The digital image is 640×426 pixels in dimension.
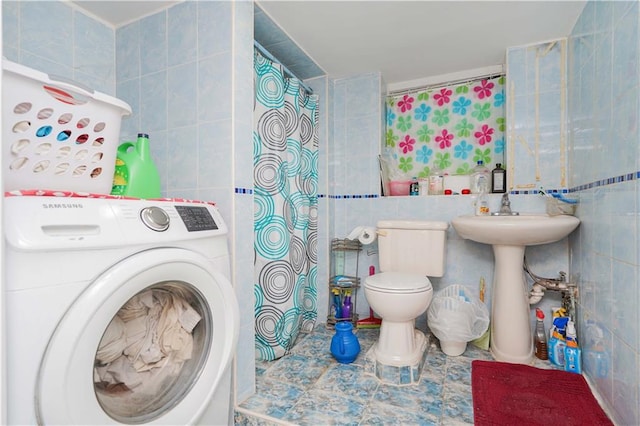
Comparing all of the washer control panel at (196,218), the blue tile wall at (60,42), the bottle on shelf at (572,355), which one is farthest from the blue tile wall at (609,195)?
the blue tile wall at (60,42)

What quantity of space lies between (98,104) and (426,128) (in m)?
2.09

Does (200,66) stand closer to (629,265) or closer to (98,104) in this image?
(98,104)

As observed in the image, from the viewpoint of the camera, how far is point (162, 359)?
1.03m

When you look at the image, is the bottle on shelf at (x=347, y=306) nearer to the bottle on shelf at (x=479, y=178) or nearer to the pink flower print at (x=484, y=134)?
the bottle on shelf at (x=479, y=178)

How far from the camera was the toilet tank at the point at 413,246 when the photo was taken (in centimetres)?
202

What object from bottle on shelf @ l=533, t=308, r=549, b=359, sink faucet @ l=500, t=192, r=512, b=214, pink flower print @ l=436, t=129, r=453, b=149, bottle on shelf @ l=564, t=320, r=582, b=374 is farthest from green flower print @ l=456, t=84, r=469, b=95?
bottle on shelf @ l=564, t=320, r=582, b=374

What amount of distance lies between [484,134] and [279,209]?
153 centimetres

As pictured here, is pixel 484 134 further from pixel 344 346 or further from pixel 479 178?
pixel 344 346

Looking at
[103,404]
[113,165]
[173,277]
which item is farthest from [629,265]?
[113,165]

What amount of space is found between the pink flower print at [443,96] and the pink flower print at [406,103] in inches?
6.9

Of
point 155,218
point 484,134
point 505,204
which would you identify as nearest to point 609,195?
point 505,204

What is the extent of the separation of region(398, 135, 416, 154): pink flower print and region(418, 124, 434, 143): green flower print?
57 millimetres

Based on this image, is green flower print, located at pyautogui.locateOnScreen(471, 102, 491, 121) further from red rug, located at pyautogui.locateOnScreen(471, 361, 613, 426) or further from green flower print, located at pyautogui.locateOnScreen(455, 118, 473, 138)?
red rug, located at pyautogui.locateOnScreen(471, 361, 613, 426)

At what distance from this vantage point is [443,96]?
2.44m
